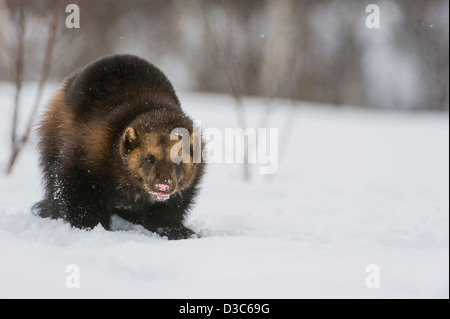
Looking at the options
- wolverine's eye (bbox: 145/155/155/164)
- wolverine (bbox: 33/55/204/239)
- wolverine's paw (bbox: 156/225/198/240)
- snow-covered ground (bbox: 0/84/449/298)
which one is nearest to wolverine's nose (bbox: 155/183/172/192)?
wolverine (bbox: 33/55/204/239)

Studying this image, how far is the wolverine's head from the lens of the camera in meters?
3.29

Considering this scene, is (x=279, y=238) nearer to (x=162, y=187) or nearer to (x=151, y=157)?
(x=162, y=187)

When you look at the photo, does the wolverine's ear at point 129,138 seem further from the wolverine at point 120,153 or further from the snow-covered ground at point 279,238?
the snow-covered ground at point 279,238

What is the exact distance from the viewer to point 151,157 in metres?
3.36

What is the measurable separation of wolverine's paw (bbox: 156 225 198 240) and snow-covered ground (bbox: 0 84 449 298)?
5.5 inches

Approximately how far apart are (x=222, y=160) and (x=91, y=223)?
4.39 meters

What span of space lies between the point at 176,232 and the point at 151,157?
61 centimetres

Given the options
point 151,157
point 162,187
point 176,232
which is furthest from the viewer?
point 176,232

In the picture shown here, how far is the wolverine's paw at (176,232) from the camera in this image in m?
3.68

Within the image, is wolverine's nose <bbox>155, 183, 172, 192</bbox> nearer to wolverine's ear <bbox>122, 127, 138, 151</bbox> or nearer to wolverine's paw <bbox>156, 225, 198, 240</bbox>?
wolverine's ear <bbox>122, 127, 138, 151</bbox>

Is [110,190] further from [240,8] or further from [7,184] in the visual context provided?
[240,8]

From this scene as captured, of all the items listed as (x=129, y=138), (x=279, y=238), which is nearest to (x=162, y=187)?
(x=129, y=138)

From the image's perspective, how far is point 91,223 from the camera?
3.51 m

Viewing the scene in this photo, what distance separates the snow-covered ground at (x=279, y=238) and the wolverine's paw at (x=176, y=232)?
14 cm
